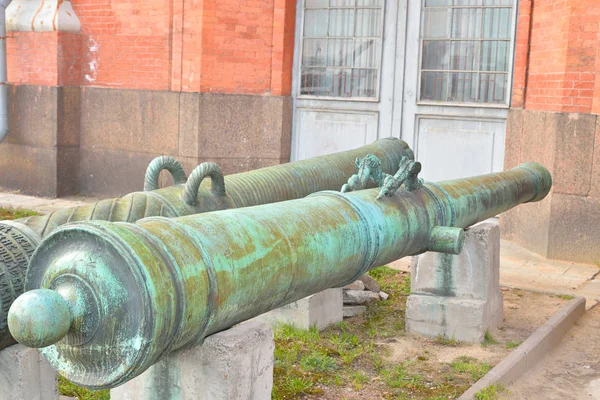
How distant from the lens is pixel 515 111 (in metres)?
9.41

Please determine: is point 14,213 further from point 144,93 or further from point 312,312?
point 312,312

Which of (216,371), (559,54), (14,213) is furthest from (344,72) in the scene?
(216,371)

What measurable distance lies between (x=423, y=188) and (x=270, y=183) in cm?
97

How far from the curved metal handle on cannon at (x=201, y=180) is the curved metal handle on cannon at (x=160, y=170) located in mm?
222

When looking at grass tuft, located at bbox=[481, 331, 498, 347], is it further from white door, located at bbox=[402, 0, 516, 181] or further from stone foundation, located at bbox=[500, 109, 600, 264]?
white door, located at bbox=[402, 0, 516, 181]

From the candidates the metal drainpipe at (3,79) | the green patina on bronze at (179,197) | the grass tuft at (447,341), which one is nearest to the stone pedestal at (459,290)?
the grass tuft at (447,341)

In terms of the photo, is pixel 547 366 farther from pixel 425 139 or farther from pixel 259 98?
pixel 259 98

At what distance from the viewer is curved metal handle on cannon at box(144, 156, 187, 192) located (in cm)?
445

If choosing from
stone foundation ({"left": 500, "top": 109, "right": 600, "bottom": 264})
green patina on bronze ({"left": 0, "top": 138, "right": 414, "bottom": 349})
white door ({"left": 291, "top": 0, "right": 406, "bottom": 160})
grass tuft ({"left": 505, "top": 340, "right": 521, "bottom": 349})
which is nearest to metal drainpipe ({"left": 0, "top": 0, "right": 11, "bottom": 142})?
white door ({"left": 291, "top": 0, "right": 406, "bottom": 160})

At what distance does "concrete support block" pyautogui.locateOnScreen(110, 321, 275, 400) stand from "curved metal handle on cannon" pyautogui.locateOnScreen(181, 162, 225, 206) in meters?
1.04

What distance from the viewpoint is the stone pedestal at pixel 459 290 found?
5617mm

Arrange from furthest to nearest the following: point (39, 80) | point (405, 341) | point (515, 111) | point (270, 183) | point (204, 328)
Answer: point (39, 80) → point (515, 111) → point (405, 341) → point (270, 183) → point (204, 328)

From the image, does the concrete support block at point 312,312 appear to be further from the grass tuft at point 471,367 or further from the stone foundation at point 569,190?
the stone foundation at point 569,190

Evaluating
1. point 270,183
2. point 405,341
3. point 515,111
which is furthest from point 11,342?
point 515,111
